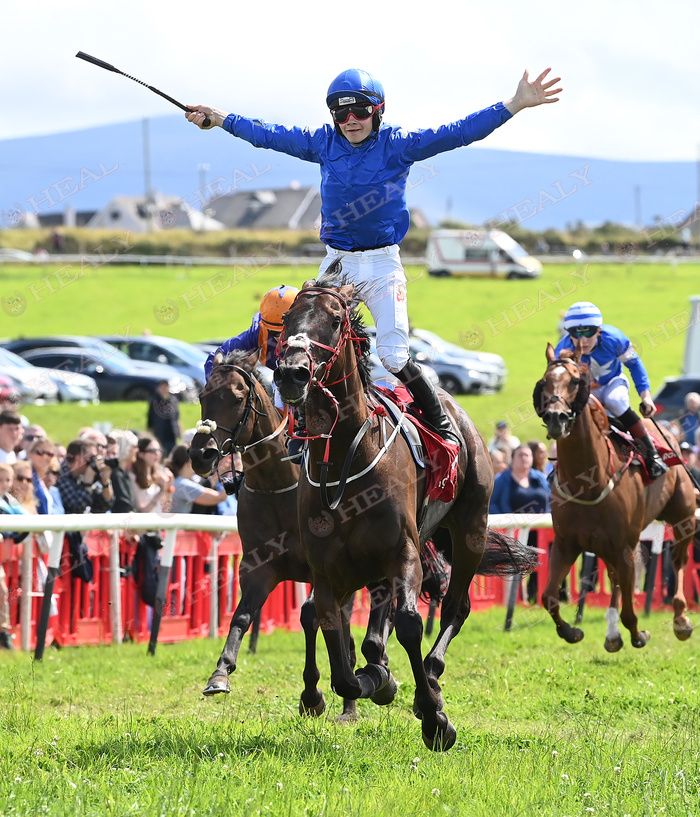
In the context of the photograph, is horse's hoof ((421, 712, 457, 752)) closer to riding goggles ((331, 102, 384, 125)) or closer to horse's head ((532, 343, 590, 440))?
riding goggles ((331, 102, 384, 125))

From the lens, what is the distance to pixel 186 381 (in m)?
31.5

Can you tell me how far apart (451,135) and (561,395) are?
3.91 metres

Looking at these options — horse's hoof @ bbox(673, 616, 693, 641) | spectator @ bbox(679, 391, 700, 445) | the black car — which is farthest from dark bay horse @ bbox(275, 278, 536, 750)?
the black car

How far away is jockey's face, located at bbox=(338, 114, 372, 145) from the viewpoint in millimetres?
7906

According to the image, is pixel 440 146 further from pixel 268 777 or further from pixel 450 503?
Answer: pixel 268 777

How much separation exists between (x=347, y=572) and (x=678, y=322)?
4250 centimetres

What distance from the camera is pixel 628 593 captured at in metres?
12.0

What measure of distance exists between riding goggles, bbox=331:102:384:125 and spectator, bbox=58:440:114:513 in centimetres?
644

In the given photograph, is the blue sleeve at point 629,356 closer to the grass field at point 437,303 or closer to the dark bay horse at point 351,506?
the dark bay horse at point 351,506

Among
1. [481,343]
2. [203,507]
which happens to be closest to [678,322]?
[481,343]

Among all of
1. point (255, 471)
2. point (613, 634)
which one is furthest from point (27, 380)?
point (255, 471)

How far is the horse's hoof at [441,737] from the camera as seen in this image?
7.22 metres

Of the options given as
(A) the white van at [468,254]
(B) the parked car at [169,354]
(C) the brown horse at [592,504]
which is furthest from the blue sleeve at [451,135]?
(A) the white van at [468,254]

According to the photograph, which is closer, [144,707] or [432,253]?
[144,707]
